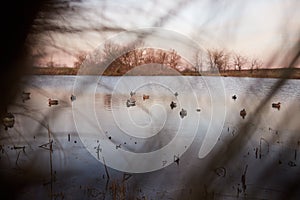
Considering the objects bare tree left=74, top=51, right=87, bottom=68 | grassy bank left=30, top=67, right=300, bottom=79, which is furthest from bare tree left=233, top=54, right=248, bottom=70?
bare tree left=74, top=51, right=87, bottom=68

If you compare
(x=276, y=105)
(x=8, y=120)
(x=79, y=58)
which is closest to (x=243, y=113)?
(x=276, y=105)

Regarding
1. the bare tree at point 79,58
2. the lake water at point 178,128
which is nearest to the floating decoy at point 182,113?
the lake water at point 178,128

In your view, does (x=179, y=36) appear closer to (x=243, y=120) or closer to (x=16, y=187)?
(x=243, y=120)

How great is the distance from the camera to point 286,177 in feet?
1.46

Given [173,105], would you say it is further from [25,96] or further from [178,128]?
[25,96]

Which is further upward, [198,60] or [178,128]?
[198,60]

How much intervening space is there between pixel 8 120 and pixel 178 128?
30 cm

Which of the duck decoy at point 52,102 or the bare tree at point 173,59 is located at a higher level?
the bare tree at point 173,59

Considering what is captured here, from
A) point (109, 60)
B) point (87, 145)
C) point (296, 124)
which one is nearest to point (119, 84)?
point (109, 60)

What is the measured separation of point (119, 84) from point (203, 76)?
14 cm

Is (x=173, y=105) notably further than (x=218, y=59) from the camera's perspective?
Yes

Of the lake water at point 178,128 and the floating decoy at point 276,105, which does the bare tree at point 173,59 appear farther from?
the floating decoy at point 276,105

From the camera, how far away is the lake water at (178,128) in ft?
1.45

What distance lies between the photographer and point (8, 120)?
0.44 m
